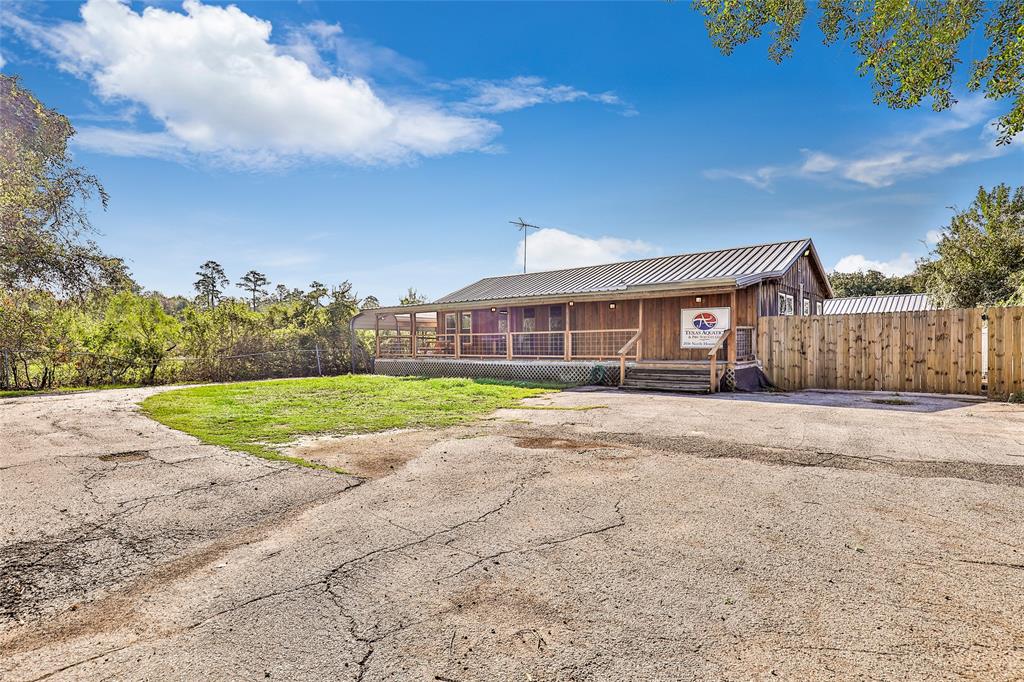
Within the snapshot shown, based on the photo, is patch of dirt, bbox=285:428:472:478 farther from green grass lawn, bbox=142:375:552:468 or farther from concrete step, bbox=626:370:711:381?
concrete step, bbox=626:370:711:381

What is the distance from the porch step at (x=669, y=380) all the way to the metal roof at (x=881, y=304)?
53.5 feet

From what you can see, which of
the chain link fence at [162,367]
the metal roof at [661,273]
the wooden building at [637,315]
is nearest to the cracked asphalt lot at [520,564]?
the wooden building at [637,315]

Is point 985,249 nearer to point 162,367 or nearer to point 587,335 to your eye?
point 587,335

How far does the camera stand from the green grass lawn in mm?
7570

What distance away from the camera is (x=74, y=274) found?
1695 cm

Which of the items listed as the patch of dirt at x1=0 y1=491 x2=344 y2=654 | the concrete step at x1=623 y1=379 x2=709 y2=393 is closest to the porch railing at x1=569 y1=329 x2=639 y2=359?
the concrete step at x1=623 y1=379 x2=709 y2=393

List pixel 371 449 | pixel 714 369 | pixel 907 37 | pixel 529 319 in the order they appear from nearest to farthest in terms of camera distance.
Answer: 1. pixel 371 449
2. pixel 907 37
3. pixel 714 369
4. pixel 529 319

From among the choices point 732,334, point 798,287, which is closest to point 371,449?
point 732,334

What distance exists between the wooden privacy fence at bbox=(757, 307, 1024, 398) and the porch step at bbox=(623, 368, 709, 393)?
7.96 ft

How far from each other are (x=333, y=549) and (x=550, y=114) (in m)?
16.5

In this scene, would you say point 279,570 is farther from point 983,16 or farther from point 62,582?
point 983,16

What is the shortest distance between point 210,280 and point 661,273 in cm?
7582

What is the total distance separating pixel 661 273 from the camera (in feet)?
62.1

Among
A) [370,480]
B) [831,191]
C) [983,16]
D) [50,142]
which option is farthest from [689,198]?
[50,142]
